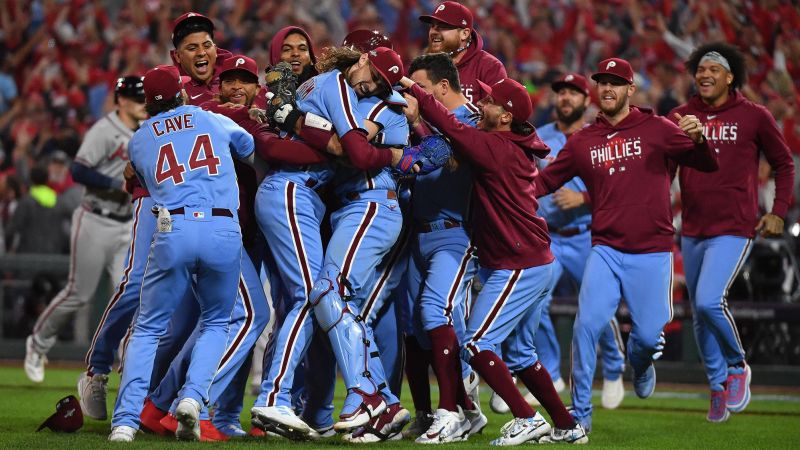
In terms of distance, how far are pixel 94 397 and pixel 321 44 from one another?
32.3 feet

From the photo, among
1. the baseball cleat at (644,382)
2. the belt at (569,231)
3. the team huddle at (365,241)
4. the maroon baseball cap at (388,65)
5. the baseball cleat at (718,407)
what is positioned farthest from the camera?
the belt at (569,231)

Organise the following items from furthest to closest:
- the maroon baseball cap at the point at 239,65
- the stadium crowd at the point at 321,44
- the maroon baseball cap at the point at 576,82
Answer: the stadium crowd at the point at 321,44
the maroon baseball cap at the point at 576,82
the maroon baseball cap at the point at 239,65

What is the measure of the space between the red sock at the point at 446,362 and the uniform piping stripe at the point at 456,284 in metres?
0.08

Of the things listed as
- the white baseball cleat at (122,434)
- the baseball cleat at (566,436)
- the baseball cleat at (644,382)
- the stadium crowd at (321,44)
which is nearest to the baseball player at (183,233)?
the white baseball cleat at (122,434)

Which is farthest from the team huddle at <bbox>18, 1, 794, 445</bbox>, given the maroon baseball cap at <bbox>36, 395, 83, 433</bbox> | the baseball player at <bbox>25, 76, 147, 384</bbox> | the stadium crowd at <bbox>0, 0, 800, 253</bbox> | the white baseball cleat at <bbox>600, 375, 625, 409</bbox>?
the stadium crowd at <bbox>0, 0, 800, 253</bbox>

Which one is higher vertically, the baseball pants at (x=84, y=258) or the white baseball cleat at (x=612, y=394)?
the baseball pants at (x=84, y=258)

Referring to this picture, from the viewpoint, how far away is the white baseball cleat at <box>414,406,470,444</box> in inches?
249

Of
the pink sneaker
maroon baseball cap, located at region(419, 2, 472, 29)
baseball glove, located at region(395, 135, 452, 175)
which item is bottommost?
the pink sneaker

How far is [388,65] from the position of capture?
623cm

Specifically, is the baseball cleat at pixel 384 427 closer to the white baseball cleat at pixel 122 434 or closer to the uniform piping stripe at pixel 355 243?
the uniform piping stripe at pixel 355 243

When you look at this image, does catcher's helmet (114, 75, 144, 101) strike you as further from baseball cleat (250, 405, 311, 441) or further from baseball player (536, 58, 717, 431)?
baseball cleat (250, 405, 311, 441)

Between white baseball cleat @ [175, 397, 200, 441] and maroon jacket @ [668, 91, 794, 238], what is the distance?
4147mm

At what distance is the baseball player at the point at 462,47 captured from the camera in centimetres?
770

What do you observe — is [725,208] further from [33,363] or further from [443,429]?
[33,363]
